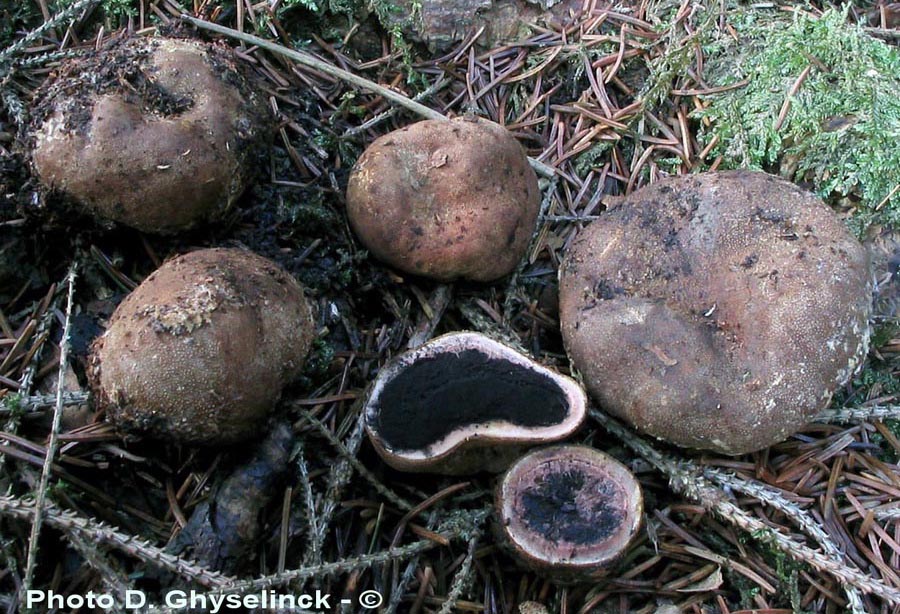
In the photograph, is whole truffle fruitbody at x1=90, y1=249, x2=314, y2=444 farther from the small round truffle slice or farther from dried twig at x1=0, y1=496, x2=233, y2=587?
the small round truffle slice

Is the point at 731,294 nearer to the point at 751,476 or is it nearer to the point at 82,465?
the point at 751,476

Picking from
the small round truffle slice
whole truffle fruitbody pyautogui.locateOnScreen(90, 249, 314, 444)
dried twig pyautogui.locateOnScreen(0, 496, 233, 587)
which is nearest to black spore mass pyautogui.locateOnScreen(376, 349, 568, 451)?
the small round truffle slice

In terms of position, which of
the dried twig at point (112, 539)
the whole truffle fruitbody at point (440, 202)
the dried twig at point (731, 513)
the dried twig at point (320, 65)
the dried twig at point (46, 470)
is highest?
the dried twig at point (320, 65)

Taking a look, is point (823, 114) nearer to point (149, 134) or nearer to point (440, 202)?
point (440, 202)

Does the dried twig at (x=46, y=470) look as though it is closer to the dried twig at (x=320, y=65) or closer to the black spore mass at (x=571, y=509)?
the dried twig at (x=320, y=65)

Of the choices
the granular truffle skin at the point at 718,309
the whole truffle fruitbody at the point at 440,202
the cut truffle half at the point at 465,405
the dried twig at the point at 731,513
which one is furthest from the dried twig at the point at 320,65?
the dried twig at the point at 731,513

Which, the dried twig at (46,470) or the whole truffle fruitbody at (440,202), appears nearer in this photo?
the dried twig at (46,470)

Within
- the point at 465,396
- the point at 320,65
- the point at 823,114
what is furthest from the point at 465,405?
the point at 823,114
